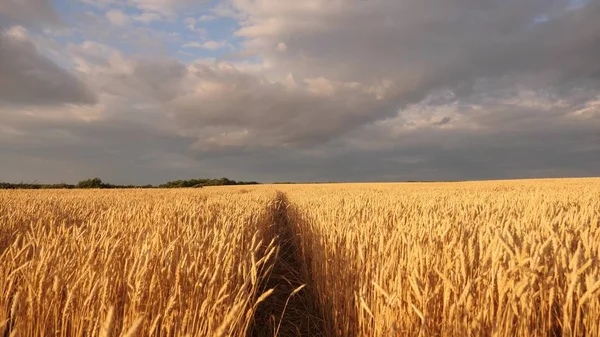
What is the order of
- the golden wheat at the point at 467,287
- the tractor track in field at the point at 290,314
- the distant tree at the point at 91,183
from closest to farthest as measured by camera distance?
the golden wheat at the point at 467,287 → the tractor track in field at the point at 290,314 → the distant tree at the point at 91,183

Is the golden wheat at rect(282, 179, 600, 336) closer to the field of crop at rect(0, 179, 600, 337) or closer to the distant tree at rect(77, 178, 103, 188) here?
the field of crop at rect(0, 179, 600, 337)

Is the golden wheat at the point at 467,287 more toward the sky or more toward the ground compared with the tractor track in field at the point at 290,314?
more toward the sky

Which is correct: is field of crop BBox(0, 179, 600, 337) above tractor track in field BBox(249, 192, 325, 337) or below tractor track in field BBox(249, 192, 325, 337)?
above

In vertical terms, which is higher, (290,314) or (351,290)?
(351,290)

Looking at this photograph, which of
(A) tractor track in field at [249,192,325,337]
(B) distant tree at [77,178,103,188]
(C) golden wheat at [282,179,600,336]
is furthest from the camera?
(B) distant tree at [77,178,103,188]

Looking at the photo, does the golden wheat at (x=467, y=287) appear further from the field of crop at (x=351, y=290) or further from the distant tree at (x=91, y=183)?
the distant tree at (x=91, y=183)

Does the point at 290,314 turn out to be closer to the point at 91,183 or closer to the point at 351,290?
the point at 351,290

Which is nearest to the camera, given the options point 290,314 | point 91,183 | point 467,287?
point 467,287

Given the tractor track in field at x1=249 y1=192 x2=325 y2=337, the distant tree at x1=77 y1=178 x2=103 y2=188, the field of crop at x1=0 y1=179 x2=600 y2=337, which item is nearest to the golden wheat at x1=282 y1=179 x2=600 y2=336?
the field of crop at x1=0 y1=179 x2=600 y2=337

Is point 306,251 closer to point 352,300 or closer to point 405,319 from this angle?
point 352,300

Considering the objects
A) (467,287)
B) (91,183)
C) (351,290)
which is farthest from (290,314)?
(91,183)

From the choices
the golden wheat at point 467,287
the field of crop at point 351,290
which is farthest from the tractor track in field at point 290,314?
the golden wheat at point 467,287

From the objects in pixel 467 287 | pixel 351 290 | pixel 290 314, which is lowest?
pixel 290 314

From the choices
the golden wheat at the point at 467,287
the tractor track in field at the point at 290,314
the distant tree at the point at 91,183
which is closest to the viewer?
the golden wheat at the point at 467,287
